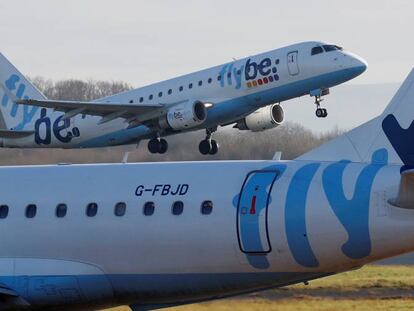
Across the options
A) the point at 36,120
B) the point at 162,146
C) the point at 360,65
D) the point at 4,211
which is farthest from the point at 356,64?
the point at 4,211

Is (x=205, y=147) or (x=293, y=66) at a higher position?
(x=293, y=66)

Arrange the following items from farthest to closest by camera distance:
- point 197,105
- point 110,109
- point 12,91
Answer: point 12,91
point 110,109
point 197,105

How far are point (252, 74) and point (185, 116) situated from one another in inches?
124

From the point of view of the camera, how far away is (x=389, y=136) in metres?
18.3

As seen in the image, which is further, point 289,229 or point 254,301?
point 254,301

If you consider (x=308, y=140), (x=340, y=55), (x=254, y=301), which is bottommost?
(x=254, y=301)

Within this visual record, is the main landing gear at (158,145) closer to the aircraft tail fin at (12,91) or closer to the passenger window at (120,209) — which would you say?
the aircraft tail fin at (12,91)

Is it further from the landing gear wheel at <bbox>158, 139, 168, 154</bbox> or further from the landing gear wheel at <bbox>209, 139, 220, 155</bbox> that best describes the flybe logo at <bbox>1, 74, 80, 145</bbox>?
the landing gear wheel at <bbox>209, 139, 220, 155</bbox>

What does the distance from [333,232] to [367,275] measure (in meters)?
19.7

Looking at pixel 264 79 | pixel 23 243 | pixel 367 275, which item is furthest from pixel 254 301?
pixel 264 79

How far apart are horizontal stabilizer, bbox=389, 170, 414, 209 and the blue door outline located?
6.44ft

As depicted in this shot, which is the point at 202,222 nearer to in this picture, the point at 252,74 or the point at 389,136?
the point at 389,136

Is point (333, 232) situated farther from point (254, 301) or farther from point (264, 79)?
point (264, 79)

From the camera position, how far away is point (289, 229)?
18062 mm
